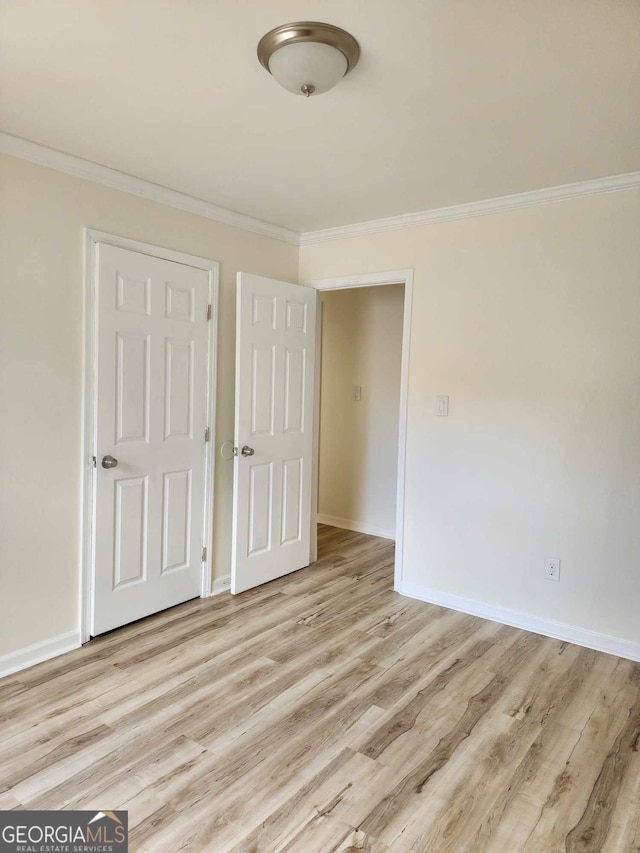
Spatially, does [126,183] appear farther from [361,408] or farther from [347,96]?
[361,408]

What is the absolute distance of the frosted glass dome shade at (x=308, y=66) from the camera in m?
1.63

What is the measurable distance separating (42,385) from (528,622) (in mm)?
2849

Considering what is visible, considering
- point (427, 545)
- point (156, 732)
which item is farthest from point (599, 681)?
point (156, 732)

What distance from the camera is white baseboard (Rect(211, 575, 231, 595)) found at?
341cm

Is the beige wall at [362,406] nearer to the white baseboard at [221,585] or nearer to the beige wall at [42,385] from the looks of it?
the white baseboard at [221,585]

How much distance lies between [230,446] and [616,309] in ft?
7.63

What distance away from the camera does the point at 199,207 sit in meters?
3.13

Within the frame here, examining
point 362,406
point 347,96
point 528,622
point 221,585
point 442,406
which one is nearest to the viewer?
point 347,96

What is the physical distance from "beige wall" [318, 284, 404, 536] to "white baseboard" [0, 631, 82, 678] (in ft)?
9.27

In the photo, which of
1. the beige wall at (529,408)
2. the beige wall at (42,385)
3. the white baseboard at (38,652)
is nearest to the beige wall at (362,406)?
the beige wall at (529,408)

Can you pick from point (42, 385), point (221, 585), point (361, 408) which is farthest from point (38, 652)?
point (361, 408)

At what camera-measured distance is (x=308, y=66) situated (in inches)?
66.3

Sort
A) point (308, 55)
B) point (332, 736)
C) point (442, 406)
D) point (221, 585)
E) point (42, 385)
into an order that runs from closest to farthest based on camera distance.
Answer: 1. point (308, 55)
2. point (332, 736)
3. point (42, 385)
4. point (442, 406)
5. point (221, 585)

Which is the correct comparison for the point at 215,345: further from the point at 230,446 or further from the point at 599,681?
the point at 599,681
